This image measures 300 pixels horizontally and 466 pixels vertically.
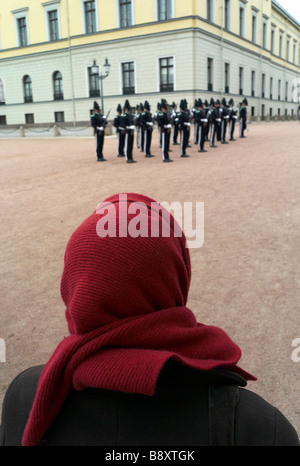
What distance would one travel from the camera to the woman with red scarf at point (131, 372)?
1.06 m

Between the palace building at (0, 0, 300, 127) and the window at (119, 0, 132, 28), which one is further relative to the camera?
the window at (119, 0, 132, 28)

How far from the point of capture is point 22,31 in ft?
130

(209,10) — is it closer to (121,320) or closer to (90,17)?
(90,17)

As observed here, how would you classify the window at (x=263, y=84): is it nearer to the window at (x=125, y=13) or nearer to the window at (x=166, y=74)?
the window at (x=166, y=74)

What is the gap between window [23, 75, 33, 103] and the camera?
40062 millimetres

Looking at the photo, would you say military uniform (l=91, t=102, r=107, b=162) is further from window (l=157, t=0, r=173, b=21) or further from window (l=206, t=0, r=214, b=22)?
window (l=206, t=0, r=214, b=22)

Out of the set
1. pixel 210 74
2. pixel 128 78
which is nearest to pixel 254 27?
pixel 210 74

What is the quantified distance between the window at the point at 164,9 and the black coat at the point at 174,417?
34.6 meters

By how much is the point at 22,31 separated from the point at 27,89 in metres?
4.93

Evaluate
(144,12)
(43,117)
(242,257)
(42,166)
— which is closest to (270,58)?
(144,12)

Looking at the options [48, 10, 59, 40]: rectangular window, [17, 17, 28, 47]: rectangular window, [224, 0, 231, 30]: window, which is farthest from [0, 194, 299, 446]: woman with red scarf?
[17, 17, 28, 47]: rectangular window

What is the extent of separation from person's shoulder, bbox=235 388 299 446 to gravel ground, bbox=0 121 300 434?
66.7 inches

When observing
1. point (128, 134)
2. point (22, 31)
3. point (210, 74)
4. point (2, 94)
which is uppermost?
point (22, 31)

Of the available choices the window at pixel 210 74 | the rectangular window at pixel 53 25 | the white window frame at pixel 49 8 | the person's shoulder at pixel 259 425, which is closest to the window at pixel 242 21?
the window at pixel 210 74
